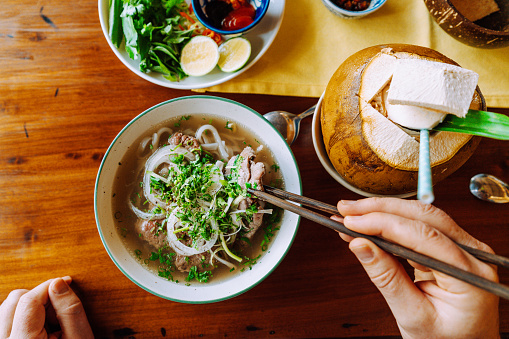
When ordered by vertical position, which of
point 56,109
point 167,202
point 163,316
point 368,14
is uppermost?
point 368,14

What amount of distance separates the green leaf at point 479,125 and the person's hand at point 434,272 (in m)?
0.22

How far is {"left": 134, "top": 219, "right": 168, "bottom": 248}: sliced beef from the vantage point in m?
1.23

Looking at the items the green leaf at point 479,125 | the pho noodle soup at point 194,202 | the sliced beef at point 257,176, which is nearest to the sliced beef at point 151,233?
the pho noodle soup at point 194,202

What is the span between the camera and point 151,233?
4.03 feet

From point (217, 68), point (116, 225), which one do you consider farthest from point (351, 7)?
point (116, 225)

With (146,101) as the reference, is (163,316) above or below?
below

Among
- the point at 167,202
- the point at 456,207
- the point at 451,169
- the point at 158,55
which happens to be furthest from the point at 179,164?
the point at 456,207

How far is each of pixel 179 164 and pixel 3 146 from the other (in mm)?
731

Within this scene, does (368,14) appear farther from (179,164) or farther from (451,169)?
(179,164)

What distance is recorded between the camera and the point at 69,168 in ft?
4.16

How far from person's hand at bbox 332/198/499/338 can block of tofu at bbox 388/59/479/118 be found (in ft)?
0.96

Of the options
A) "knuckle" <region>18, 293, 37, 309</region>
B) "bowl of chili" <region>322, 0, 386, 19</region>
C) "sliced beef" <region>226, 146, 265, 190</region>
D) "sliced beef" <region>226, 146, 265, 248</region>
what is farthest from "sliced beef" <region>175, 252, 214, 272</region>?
"bowl of chili" <region>322, 0, 386, 19</region>

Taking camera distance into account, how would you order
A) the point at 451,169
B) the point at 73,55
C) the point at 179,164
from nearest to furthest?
the point at 451,169, the point at 179,164, the point at 73,55

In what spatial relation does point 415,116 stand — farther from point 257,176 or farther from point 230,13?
point 230,13
